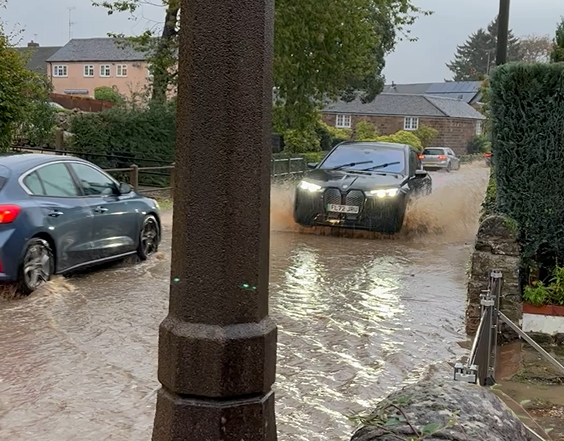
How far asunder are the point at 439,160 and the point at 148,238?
37.7 meters

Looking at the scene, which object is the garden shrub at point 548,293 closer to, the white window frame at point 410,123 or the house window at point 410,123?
the white window frame at point 410,123

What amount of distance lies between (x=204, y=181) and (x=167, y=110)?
78.2ft

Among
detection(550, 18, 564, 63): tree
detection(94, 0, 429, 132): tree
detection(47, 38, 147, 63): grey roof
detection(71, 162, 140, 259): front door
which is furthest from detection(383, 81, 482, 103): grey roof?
detection(550, 18, 564, 63): tree

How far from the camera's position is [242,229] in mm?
2824

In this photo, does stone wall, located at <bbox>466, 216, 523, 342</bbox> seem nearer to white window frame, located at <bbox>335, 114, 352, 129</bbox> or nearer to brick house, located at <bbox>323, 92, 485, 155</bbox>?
brick house, located at <bbox>323, 92, 485, 155</bbox>

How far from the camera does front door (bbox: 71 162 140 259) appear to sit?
9742 mm

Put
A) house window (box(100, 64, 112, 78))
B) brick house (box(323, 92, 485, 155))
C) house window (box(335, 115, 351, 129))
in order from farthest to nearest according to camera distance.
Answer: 1. house window (box(100, 64, 112, 78))
2. house window (box(335, 115, 351, 129))
3. brick house (box(323, 92, 485, 155))

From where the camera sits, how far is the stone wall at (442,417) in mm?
2436

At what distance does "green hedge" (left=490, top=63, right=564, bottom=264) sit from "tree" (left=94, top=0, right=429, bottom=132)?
61.2 ft

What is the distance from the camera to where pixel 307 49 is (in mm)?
27000

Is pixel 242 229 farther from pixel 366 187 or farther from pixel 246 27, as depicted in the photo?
pixel 366 187

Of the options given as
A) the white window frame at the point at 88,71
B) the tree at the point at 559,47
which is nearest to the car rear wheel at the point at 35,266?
the tree at the point at 559,47

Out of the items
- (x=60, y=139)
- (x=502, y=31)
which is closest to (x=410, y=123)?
(x=60, y=139)

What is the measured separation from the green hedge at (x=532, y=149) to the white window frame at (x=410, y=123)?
61.7 meters
